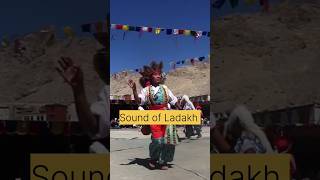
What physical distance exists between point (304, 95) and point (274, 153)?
487 millimetres

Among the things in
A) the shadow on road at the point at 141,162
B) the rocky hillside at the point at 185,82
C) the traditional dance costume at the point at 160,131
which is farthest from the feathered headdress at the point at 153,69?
the rocky hillside at the point at 185,82

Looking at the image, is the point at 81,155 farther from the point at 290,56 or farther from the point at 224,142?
the point at 290,56

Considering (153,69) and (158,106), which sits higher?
(153,69)

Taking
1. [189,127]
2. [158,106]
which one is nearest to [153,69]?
[158,106]

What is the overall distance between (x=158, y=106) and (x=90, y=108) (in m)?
2.74

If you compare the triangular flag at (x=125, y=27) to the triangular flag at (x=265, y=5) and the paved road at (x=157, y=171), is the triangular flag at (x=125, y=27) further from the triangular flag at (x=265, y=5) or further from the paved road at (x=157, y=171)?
the triangular flag at (x=265, y=5)

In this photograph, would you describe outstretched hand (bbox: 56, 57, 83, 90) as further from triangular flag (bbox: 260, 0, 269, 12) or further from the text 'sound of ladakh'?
the text 'sound of ladakh'

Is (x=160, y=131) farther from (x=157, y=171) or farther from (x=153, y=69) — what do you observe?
(x=153, y=69)

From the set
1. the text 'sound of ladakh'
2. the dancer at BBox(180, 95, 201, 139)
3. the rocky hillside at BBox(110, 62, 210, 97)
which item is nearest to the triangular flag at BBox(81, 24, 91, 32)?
the text 'sound of ladakh'

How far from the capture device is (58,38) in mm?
3961

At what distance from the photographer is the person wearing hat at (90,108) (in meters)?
3.94

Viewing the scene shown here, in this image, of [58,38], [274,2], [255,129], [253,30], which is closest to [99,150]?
[58,38]

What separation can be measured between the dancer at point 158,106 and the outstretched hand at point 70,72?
2.41m

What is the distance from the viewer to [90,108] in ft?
13.0
